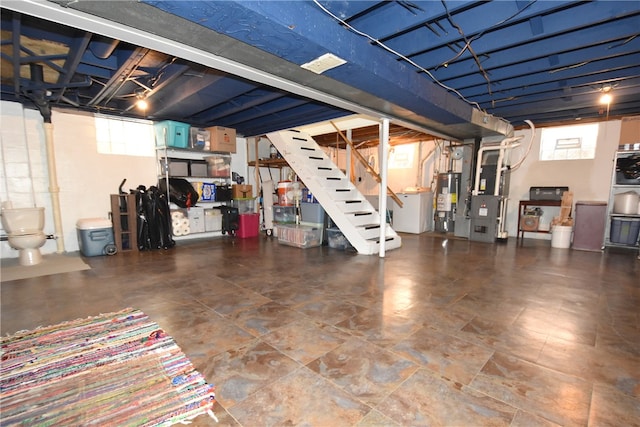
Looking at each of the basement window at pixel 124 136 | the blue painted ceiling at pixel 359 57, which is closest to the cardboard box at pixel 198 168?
the basement window at pixel 124 136

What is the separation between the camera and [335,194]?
17.3ft

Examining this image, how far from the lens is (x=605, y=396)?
155cm

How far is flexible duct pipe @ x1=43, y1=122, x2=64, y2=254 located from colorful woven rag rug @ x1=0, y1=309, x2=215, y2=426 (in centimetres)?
349

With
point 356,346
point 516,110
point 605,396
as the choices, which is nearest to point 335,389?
point 356,346

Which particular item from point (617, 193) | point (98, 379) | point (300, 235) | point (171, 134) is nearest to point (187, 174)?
point (171, 134)

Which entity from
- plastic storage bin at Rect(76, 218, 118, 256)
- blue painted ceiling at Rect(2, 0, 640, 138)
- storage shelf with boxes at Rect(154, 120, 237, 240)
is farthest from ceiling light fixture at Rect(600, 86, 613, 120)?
plastic storage bin at Rect(76, 218, 118, 256)

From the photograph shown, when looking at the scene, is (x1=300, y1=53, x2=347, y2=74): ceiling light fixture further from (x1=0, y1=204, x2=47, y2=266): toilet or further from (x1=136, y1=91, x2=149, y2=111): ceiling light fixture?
(x1=0, y1=204, x2=47, y2=266): toilet

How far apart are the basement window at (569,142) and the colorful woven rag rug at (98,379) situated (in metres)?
7.78

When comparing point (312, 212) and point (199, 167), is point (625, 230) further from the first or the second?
point (199, 167)

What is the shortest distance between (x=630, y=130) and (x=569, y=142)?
1195 millimetres

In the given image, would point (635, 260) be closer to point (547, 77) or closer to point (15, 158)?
point (547, 77)

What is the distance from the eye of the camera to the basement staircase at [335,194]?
4.95 metres

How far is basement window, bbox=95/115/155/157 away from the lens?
5.26 m

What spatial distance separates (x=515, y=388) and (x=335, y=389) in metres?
1.04
